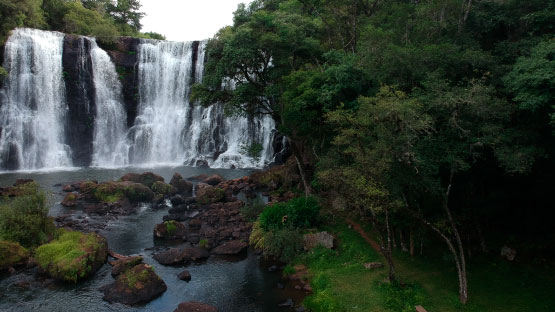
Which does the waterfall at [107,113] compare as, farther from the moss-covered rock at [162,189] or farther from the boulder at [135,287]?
the boulder at [135,287]

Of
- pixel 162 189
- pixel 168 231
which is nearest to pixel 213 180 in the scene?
pixel 162 189

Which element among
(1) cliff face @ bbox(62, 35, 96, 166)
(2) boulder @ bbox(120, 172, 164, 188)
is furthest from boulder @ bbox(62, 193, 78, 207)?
(1) cliff face @ bbox(62, 35, 96, 166)

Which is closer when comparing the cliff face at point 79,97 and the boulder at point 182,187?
the boulder at point 182,187

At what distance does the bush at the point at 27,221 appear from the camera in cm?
1486

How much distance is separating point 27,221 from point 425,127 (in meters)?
15.7

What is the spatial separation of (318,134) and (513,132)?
940 cm

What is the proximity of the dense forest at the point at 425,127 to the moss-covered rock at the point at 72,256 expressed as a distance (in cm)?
664

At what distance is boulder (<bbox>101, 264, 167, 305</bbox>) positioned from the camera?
472 inches

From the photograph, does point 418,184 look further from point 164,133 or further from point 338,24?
point 164,133

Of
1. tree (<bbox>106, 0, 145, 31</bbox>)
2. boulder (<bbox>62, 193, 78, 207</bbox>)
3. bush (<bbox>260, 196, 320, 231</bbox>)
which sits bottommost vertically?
boulder (<bbox>62, 193, 78, 207</bbox>)

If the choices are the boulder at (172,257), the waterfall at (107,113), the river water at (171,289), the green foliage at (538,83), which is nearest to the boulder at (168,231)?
the river water at (171,289)

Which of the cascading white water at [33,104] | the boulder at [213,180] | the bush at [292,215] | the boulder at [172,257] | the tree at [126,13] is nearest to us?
the boulder at [172,257]

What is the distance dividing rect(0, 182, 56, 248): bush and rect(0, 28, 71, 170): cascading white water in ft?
75.1

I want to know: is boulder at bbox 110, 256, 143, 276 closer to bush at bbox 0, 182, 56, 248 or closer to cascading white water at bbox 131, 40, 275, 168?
bush at bbox 0, 182, 56, 248
